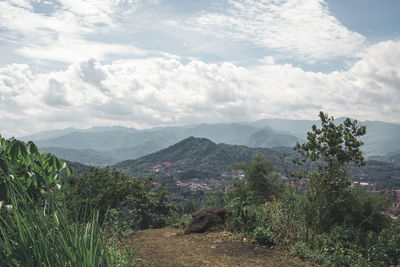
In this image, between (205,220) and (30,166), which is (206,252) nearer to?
(205,220)

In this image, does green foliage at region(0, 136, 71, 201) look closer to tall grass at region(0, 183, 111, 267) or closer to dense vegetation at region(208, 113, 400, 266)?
tall grass at region(0, 183, 111, 267)

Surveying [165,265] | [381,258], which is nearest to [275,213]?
[381,258]

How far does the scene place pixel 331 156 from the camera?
24.5ft

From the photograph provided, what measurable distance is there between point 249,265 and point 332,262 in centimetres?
198

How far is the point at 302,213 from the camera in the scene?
30.3 ft

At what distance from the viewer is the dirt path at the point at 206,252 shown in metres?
5.72

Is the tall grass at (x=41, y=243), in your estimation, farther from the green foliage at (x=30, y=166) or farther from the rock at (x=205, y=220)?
the rock at (x=205, y=220)

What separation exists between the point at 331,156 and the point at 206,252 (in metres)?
4.25

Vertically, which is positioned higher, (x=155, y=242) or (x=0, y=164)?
(x=0, y=164)

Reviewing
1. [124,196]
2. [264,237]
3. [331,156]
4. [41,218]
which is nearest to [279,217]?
[264,237]

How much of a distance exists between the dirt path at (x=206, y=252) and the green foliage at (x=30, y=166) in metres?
3.10

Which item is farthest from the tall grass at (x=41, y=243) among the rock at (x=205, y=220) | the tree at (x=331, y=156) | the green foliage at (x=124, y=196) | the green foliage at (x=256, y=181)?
the green foliage at (x=256, y=181)

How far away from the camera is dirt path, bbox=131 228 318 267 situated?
572 cm

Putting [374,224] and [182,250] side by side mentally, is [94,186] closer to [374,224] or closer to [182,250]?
[182,250]
